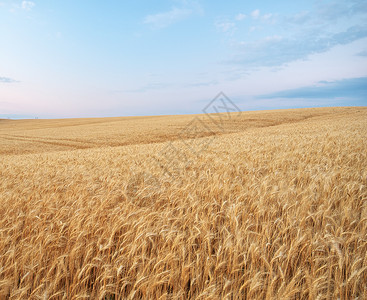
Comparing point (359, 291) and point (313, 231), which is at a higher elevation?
point (313, 231)

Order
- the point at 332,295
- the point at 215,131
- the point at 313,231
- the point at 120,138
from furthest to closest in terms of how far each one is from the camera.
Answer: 1. the point at 215,131
2. the point at 120,138
3. the point at 313,231
4. the point at 332,295

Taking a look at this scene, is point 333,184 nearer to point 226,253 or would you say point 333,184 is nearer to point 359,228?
point 359,228

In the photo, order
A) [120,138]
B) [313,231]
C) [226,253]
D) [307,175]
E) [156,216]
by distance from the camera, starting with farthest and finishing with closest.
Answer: [120,138], [307,175], [156,216], [313,231], [226,253]

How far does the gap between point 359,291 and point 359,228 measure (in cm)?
106

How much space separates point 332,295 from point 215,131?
1169 inches

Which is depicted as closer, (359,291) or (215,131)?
(359,291)

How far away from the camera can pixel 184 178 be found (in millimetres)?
4805

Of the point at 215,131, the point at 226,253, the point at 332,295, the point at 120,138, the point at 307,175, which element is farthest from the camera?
the point at 215,131

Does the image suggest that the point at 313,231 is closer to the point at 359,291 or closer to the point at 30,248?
the point at 359,291

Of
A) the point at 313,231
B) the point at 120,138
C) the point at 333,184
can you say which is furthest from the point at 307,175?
the point at 120,138

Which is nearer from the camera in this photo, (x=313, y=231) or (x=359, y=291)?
(x=359, y=291)

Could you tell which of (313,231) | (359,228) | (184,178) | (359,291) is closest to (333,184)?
(359,228)

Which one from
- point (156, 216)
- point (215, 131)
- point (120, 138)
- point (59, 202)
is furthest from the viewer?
point (215, 131)

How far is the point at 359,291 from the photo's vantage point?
6.06 feet
